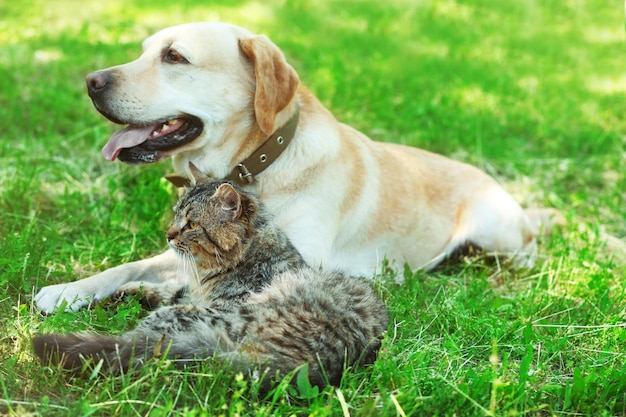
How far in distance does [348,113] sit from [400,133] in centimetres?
57

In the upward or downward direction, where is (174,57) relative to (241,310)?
upward

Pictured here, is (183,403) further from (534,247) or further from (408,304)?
(534,247)

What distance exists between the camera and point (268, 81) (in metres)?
3.88

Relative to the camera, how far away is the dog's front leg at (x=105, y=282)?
3580mm

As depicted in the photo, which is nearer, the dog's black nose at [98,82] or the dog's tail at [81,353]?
the dog's tail at [81,353]

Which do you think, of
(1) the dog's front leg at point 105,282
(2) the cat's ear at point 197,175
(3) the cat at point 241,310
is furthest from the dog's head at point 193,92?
(1) the dog's front leg at point 105,282

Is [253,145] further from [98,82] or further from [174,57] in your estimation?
[98,82]

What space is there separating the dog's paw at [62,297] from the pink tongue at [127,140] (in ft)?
2.43

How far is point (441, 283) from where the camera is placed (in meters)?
4.34

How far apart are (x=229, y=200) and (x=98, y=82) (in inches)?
40.0

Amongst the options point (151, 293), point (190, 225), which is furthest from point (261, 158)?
point (151, 293)

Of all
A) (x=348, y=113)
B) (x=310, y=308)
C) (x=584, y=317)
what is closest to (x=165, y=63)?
(x=310, y=308)

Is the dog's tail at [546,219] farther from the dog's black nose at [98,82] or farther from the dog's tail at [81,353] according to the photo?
the dog's tail at [81,353]

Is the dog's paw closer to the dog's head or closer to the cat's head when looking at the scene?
the cat's head
